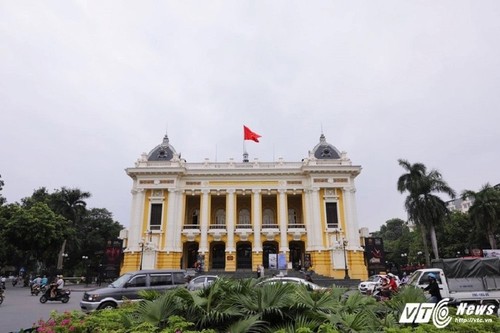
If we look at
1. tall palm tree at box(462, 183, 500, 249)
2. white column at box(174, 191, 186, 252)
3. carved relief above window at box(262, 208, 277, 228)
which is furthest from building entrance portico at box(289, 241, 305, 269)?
tall palm tree at box(462, 183, 500, 249)

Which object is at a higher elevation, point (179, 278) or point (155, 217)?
point (155, 217)

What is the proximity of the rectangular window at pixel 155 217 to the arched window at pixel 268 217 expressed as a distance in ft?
39.1

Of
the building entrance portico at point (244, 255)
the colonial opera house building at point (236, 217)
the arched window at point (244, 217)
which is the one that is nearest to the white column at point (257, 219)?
the colonial opera house building at point (236, 217)

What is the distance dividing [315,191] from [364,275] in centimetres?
956

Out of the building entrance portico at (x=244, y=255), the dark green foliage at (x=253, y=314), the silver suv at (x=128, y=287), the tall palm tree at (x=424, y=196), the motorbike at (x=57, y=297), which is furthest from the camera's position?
the building entrance portico at (x=244, y=255)

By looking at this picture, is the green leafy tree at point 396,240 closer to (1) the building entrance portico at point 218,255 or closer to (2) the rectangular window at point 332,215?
(2) the rectangular window at point 332,215

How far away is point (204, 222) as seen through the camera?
36.1 meters

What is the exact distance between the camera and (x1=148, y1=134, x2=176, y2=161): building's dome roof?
129 ft

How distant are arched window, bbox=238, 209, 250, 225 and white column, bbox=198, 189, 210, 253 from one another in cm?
487

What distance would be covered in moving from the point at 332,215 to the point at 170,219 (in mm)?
17042

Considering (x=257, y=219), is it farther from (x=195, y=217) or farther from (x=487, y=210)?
(x=487, y=210)

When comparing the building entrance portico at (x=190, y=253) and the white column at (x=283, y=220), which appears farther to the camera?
the building entrance portico at (x=190, y=253)

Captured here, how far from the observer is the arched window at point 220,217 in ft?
131

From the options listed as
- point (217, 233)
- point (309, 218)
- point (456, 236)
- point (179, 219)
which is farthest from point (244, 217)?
point (456, 236)
